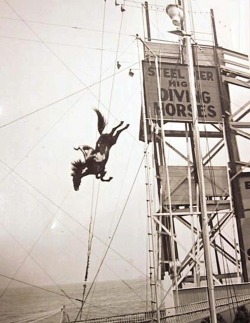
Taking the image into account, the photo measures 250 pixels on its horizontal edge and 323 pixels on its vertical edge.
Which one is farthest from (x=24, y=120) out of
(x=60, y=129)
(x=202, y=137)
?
(x=202, y=137)

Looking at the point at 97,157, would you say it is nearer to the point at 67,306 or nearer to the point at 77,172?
the point at 77,172

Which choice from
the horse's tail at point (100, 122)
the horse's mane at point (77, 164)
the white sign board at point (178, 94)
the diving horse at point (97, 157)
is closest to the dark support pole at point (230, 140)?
the white sign board at point (178, 94)

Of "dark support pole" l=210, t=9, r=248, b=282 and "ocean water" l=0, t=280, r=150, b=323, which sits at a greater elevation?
"dark support pole" l=210, t=9, r=248, b=282

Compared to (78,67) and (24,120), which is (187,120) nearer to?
(78,67)

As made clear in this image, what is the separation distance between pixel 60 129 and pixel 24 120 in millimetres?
716

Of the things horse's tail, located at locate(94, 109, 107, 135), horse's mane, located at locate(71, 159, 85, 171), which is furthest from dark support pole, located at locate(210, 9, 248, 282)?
horse's mane, located at locate(71, 159, 85, 171)

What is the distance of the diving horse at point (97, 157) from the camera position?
642 centimetres

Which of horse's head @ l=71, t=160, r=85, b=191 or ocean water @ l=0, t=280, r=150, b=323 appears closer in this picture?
horse's head @ l=71, t=160, r=85, b=191

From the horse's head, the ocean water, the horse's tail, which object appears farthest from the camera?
the ocean water

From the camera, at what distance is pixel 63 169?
6277mm

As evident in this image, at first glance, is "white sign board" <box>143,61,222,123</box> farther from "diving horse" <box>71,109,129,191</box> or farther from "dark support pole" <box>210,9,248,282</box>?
"diving horse" <box>71,109,129,191</box>

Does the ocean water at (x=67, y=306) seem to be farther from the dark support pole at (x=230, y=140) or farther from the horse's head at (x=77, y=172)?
the dark support pole at (x=230, y=140)

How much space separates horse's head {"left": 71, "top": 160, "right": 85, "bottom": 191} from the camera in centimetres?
638

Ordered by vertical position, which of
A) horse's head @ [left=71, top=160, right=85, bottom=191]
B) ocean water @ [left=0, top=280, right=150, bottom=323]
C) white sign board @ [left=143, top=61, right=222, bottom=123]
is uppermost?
white sign board @ [left=143, top=61, right=222, bottom=123]
